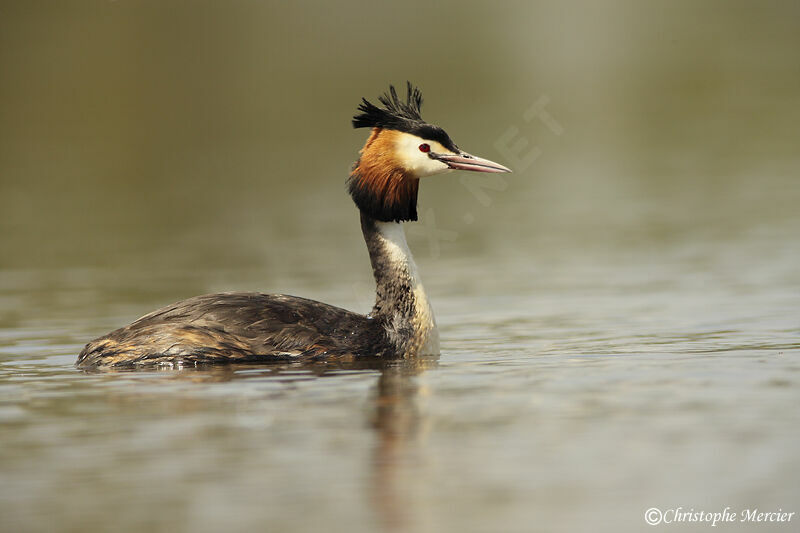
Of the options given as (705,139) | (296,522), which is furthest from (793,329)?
(705,139)

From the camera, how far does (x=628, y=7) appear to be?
6575cm

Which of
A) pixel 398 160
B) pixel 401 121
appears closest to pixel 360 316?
pixel 398 160

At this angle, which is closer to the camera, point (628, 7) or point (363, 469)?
point (363, 469)

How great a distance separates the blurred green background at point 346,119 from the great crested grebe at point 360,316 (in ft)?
23.8

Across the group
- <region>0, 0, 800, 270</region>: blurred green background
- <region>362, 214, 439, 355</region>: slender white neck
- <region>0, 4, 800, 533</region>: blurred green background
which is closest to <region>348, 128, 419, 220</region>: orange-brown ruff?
<region>362, 214, 439, 355</region>: slender white neck

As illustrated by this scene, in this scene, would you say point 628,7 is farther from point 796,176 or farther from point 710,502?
point 710,502

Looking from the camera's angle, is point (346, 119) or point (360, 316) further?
point (346, 119)

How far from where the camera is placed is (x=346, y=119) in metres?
40.9

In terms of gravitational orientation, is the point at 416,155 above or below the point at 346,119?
below

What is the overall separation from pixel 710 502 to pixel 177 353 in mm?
6315

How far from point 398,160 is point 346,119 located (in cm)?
2689

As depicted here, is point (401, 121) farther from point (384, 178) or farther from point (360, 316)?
point (360, 316)

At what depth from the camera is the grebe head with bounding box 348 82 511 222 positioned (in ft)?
46.6

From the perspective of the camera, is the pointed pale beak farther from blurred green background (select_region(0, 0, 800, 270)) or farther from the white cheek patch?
blurred green background (select_region(0, 0, 800, 270))
